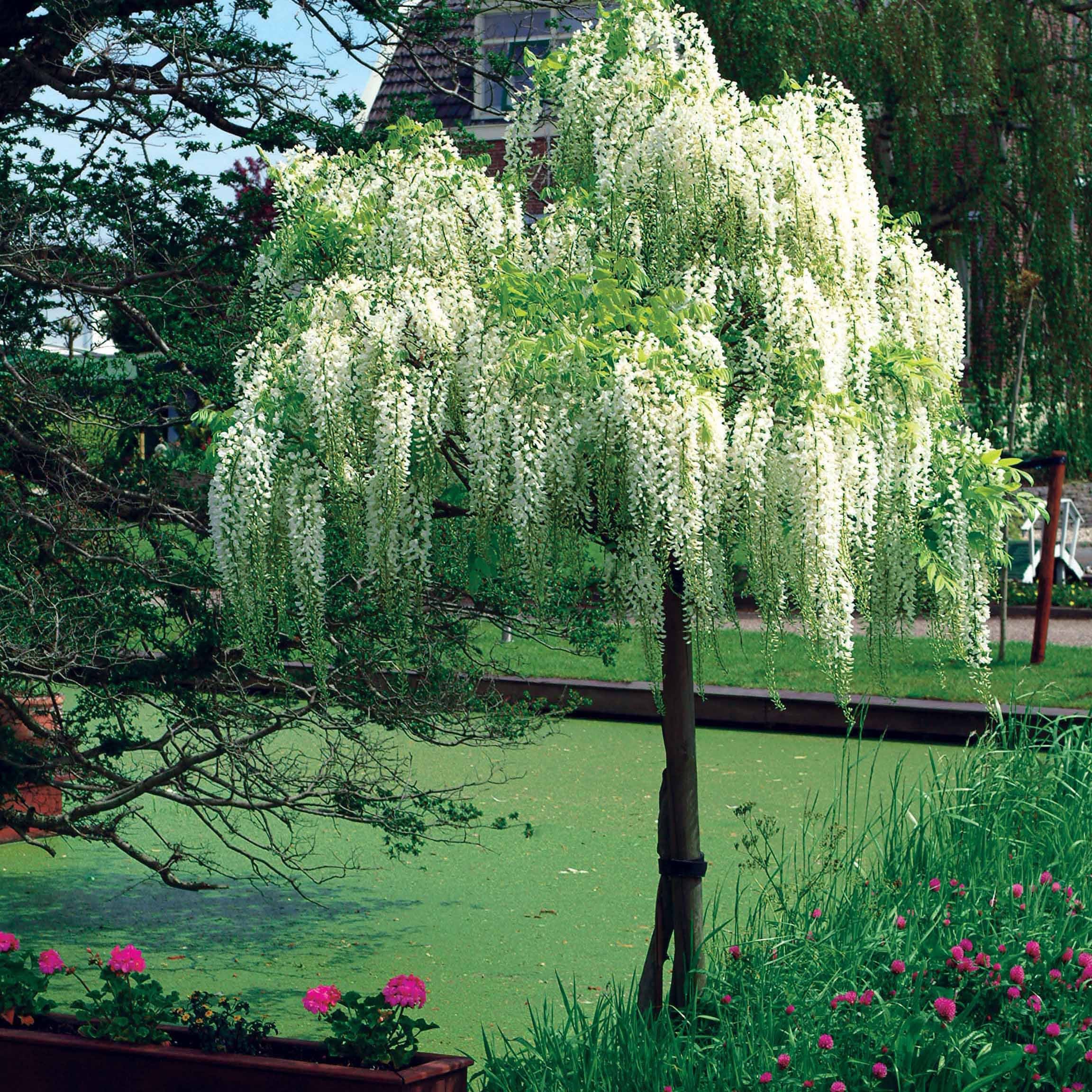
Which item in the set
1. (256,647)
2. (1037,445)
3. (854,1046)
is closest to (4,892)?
(256,647)

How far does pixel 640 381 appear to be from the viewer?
3930mm

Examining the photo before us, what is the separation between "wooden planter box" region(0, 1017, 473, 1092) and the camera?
3943 millimetres

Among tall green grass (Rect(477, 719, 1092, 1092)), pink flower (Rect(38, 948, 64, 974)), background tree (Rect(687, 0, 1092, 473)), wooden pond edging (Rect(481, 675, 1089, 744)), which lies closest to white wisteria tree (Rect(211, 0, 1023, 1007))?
tall green grass (Rect(477, 719, 1092, 1092))

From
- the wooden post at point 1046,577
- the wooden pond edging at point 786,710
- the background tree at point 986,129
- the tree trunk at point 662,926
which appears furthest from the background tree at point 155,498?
the background tree at point 986,129

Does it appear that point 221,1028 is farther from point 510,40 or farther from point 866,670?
point 510,40

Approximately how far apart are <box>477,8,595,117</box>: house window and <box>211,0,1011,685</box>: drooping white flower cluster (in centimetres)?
231

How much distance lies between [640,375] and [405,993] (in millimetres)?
1798

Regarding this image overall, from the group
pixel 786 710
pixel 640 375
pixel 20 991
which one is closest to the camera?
pixel 640 375

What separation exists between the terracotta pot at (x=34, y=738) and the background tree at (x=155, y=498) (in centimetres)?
12

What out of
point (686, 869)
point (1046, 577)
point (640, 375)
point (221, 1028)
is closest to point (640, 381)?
point (640, 375)

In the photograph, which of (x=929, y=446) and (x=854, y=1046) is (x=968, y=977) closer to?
(x=854, y=1046)

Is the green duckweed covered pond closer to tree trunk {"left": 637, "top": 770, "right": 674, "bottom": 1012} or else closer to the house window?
tree trunk {"left": 637, "top": 770, "right": 674, "bottom": 1012}

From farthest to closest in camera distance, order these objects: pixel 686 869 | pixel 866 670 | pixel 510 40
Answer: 1. pixel 510 40
2. pixel 866 670
3. pixel 686 869

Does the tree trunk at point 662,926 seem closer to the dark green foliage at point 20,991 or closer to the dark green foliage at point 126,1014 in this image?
the dark green foliage at point 126,1014
